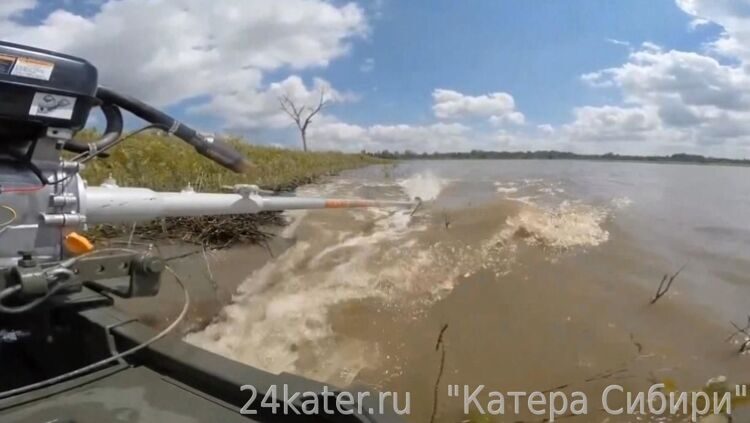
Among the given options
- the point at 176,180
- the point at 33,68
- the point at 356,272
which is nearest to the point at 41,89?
the point at 33,68

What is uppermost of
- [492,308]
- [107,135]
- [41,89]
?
[41,89]

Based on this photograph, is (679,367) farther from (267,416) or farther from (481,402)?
(267,416)

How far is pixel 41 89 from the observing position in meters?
1.40

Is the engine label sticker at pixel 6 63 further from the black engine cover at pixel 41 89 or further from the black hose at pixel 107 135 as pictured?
the black hose at pixel 107 135

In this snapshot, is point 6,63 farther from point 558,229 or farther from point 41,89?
A: point 558,229

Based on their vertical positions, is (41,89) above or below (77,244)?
above

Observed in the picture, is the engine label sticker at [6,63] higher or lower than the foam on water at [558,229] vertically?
higher

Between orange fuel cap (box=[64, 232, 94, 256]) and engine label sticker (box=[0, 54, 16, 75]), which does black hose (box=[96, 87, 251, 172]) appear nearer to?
engine label sticker (box=[0, 54, 16, 75])

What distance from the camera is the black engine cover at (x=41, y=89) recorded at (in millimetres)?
1339

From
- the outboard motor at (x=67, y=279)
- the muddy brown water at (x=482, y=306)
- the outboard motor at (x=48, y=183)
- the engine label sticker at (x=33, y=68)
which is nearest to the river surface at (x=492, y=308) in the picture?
the muddy brown water at (x=482, y=306)

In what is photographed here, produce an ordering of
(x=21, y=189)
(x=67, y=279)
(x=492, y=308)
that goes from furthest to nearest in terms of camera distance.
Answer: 1. (x=492, y=308)
2. (x=21, y=189)
3. (x=67, y=279)

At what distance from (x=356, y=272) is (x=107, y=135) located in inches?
94.7

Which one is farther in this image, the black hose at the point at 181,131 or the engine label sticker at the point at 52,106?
the black hose at the point at 181,131

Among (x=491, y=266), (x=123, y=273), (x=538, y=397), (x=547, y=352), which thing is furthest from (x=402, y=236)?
(x=123, y=273)
